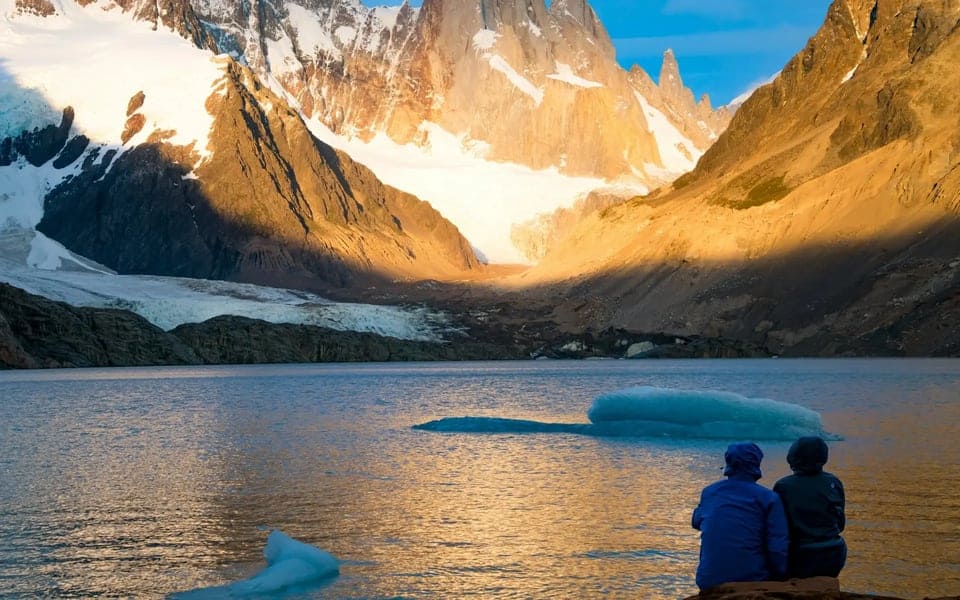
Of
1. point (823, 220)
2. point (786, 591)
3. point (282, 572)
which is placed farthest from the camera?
point (823, 220)

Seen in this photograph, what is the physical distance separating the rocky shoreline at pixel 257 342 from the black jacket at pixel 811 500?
323ft

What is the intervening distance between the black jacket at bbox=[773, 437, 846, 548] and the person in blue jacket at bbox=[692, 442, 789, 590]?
200 millimetres

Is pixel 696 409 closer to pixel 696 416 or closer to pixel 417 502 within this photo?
pixel 696 416

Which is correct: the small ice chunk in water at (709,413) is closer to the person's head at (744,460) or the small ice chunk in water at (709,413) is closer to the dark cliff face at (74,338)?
the person's head at (744,460)

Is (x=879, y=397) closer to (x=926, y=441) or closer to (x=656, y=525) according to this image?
(x=926, y=441)

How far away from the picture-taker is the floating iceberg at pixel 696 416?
32.0 meters

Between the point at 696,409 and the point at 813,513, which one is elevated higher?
the point at 696,409

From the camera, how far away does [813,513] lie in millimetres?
12320

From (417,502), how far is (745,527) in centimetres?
1149

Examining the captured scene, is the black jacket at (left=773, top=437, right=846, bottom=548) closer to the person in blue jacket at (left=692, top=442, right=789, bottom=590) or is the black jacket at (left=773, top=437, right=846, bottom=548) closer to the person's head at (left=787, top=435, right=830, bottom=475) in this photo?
the person's head at (left=787, top=435, right=830, bottom=475)

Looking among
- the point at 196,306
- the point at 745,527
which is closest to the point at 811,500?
the point at 745,527

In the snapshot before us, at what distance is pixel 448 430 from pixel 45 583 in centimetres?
2223

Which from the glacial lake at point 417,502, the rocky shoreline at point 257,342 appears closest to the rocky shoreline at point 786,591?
the glacial lake at point 417,502

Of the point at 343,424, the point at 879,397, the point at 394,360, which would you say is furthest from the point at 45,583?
the point at 394,360
